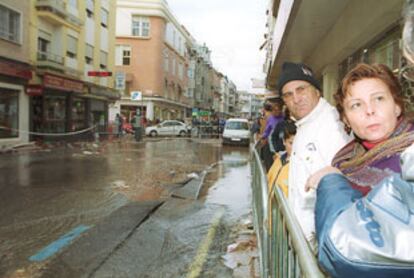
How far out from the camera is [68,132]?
78.9ft

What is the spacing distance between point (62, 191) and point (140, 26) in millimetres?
39070

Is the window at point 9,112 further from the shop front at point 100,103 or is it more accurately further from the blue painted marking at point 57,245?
the blue painted marking at point 57,245

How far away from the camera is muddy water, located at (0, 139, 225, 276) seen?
5211 mm

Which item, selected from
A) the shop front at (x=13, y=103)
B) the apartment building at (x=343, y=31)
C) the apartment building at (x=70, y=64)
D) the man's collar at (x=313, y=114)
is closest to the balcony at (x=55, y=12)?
the apartment building at (x=70, y=64)

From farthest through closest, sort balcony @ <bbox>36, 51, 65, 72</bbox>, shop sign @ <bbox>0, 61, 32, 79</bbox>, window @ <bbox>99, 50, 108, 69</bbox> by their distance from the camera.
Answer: window @ <bbox>99, 50, 108, 69</bbox> → balcony @ <bbox>36, 51, 65, 72</bbox> → shop sign @ <bbox>0, 61, 32, 79</bbox>

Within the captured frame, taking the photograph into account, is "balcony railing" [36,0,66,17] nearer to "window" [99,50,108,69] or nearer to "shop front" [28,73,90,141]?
"shop front" [28,73,90,141]

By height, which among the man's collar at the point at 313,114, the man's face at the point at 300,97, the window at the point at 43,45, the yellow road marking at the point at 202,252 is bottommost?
the yellow road marking at the point at 202,252

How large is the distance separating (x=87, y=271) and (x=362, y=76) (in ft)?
11.6

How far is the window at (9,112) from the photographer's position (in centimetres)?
1798

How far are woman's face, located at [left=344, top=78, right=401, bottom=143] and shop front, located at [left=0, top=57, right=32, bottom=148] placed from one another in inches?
718

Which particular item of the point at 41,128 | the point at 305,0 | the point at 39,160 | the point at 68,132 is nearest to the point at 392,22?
the point at 305,0

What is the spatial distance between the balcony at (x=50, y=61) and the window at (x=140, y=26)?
22.9 meters

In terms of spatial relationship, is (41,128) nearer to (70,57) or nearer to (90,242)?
(70,57)

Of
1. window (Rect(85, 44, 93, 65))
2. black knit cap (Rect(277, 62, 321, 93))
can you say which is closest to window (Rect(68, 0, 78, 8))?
window (Rect(85, 44, 93, 65))
